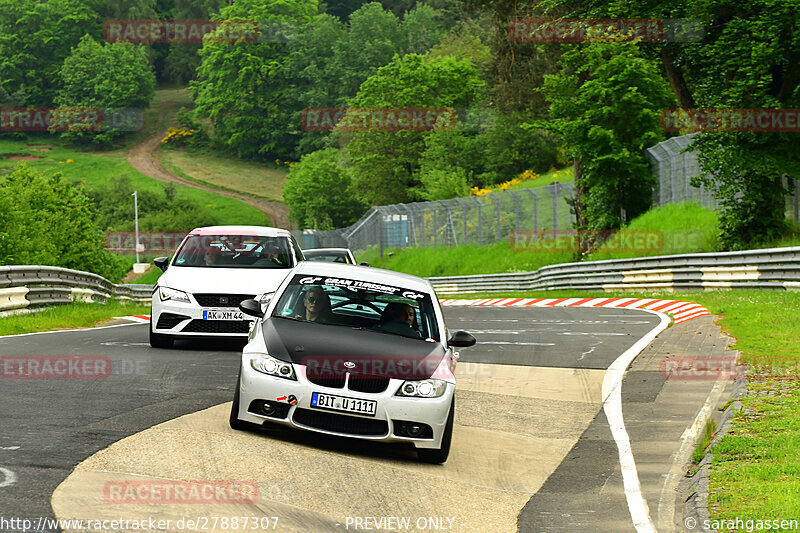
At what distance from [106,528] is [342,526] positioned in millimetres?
1386

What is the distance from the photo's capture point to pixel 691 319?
2000 centimetres

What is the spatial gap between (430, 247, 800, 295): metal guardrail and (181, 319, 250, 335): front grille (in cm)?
1316

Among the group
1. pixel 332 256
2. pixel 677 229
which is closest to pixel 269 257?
pixel 332 256

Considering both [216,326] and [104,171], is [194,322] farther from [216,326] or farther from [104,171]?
[104,171]

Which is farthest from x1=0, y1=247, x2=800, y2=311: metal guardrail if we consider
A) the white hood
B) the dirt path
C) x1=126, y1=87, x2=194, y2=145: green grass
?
x1=126, y1=87, x2=194, y2=145: green grass

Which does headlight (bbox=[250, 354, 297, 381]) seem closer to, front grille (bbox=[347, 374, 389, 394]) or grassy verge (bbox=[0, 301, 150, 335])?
front grille (bbox=[347, 374, 389, 394])

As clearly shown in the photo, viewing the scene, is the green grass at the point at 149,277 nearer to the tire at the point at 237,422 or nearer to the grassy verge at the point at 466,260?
the grassy verge at the point at 466,260

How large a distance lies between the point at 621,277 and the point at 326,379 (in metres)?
23.9

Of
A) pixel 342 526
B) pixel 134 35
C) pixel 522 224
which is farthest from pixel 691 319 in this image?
pixel 134 35

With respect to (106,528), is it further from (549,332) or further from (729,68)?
(729,68)

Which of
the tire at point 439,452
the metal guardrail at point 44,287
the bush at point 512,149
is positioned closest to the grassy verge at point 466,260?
the bush at point 512,149

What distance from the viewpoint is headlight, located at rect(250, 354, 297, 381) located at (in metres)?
8.34

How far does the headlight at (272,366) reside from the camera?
8336mm

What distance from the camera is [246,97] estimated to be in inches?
5527
